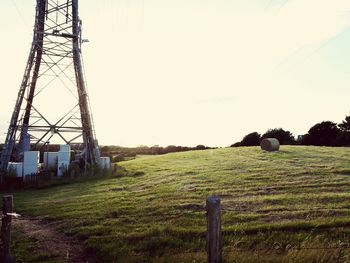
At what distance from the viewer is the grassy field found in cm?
1058

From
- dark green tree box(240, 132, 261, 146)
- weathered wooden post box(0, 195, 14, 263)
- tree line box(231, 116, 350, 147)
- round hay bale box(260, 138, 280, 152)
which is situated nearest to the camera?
weathered wooden post box(0, 195, 14, 263)

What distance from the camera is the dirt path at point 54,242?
1106cm

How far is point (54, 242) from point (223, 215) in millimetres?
5794

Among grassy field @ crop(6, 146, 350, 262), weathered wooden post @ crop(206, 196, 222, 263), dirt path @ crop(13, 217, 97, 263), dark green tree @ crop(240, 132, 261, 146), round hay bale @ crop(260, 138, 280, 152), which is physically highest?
dark green tree @ crop(240, 132, 261, 146)

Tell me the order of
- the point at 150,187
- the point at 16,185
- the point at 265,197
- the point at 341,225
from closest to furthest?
the point at 341,225
the point at 265,197
the point at 150,187
the point at 16,185

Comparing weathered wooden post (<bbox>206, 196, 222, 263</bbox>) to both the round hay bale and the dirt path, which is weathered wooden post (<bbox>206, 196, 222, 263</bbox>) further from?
the round hay bale

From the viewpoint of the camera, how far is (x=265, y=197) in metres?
17.4

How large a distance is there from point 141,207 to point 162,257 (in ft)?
21.2

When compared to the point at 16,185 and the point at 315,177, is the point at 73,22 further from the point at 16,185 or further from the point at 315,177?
the point at 315,177

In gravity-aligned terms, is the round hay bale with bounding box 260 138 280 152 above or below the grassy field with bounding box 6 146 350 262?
above

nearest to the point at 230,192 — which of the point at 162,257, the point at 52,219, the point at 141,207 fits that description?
the point at 141,207

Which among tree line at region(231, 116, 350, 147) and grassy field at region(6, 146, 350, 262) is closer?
grassy field at region(6, 146, 350, 262)

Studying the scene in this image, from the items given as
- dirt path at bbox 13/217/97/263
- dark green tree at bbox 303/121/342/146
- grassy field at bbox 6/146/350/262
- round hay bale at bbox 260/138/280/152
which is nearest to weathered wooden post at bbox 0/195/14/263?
dirt path at bbox 13/217/97/263

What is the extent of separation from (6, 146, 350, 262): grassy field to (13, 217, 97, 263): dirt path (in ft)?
1.19
